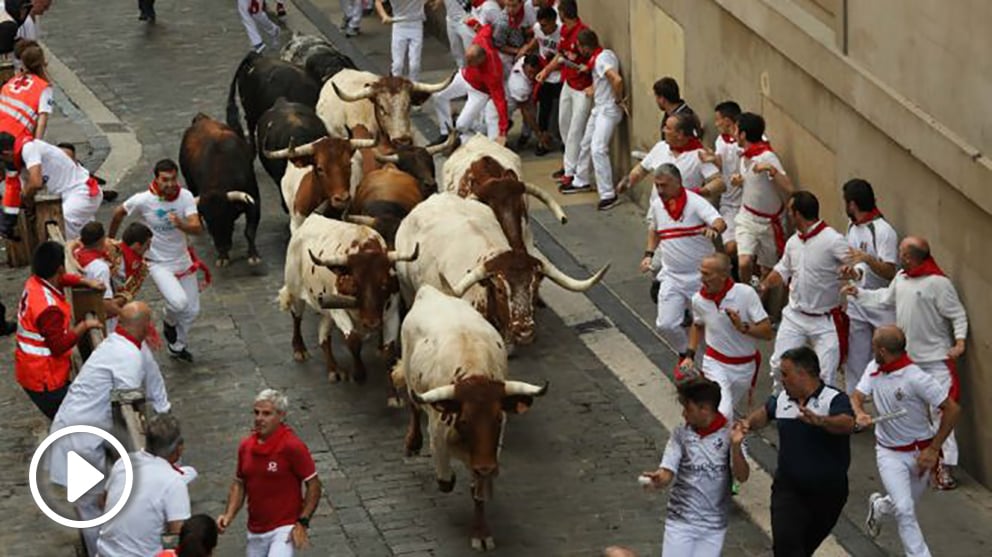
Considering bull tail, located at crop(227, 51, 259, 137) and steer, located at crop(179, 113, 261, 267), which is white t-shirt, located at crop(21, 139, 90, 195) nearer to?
steer, located at crop(179, 113, 261, 267)

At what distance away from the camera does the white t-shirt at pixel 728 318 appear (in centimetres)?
1700

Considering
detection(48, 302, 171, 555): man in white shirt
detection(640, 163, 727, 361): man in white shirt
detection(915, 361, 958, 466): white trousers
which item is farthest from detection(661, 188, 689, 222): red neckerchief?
detection(48, 302, 171, 555): man in white shirt

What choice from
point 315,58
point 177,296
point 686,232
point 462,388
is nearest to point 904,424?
point 462,388

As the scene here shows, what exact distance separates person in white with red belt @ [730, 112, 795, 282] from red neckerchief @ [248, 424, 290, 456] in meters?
6.07

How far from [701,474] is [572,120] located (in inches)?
406

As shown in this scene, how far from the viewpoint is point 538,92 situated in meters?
25.5

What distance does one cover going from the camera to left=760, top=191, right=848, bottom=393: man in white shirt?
17.8m

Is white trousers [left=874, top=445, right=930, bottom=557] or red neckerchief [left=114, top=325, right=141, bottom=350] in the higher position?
red neckerchief [left=114, top=325, right=141, bottom=350]

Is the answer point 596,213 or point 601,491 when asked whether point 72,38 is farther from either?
point 601,491

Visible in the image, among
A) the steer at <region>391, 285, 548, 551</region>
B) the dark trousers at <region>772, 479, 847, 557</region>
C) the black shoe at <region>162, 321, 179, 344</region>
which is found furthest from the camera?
the black shoe at <region>162, 321, 179, 344</region>

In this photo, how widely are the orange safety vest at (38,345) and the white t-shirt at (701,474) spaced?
5.15 meters

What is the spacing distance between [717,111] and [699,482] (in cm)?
645

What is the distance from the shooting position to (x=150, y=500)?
13773 mm

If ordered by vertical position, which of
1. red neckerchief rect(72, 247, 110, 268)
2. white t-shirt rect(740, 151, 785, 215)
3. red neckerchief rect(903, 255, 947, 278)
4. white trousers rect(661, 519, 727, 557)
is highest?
red neckerchief rect(903, 255, 947, 278)
